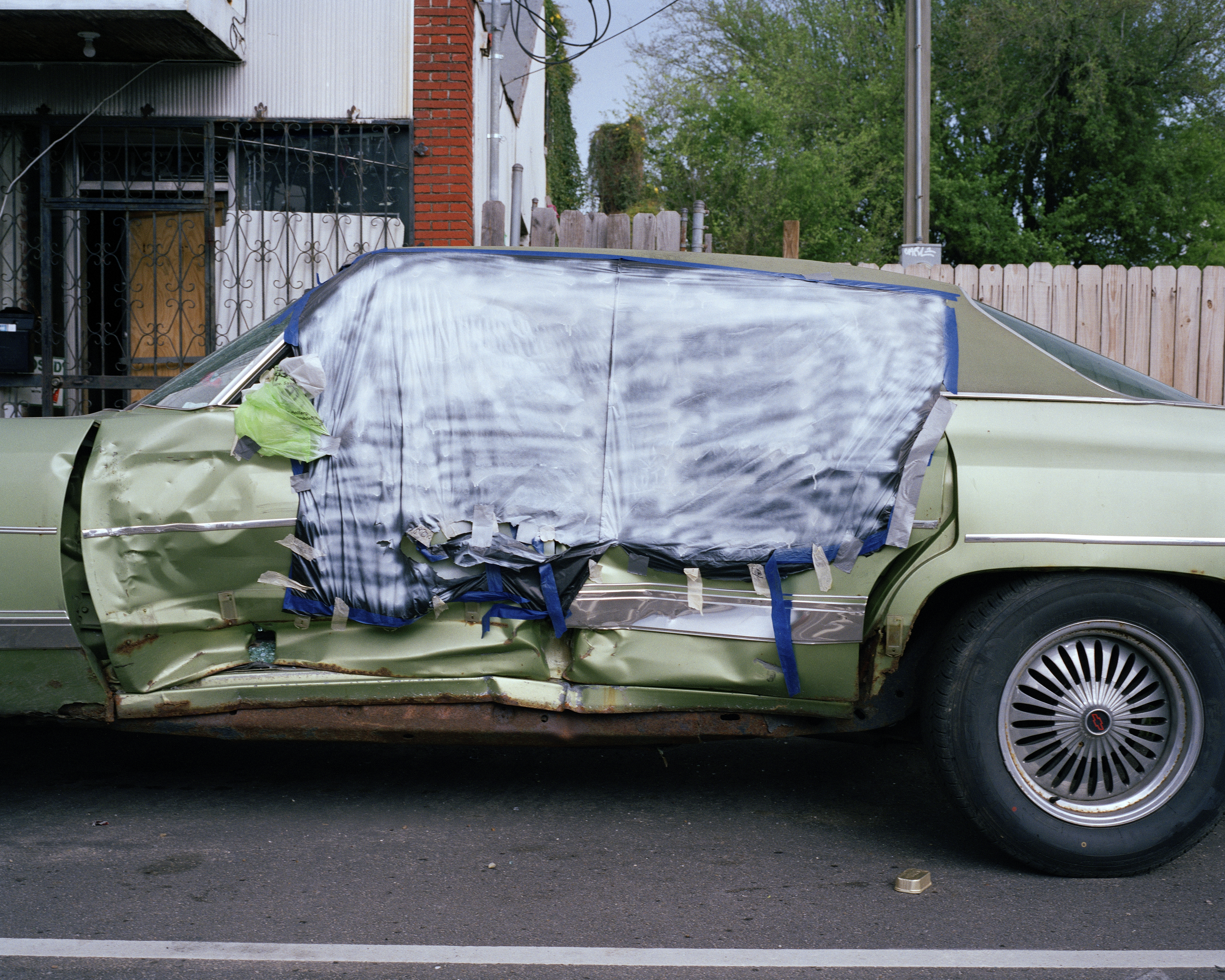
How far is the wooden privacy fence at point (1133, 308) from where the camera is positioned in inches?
302

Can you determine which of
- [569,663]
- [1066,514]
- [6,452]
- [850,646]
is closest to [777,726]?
[850,646]

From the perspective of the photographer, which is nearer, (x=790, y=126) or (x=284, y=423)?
(x=284, y=423)

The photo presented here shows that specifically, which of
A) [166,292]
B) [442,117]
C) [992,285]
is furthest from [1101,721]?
[166,292]

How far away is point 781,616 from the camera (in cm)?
308

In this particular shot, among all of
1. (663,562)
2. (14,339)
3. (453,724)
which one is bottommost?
(453,724)

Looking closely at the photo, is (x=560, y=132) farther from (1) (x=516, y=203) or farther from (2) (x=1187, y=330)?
(2) (x=1187, y=330)

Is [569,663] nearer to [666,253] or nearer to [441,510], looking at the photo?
[441,510]

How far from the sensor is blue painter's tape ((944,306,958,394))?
3.15 m

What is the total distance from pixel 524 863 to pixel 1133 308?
654 centimetres

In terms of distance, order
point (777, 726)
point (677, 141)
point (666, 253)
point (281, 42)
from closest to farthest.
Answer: point (777, 726), point (666, 253), point (281, 42), point (677, 141)

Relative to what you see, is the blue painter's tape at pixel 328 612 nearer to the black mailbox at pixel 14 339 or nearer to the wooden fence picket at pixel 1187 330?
the black mailbox at pixel 14 339

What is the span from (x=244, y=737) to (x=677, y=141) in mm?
16846

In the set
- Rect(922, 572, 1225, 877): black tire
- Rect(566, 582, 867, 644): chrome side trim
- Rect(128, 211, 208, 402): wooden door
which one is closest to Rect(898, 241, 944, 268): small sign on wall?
Rect(922, 572, 1225, 877): black tire

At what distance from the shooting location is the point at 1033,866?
306 cm
